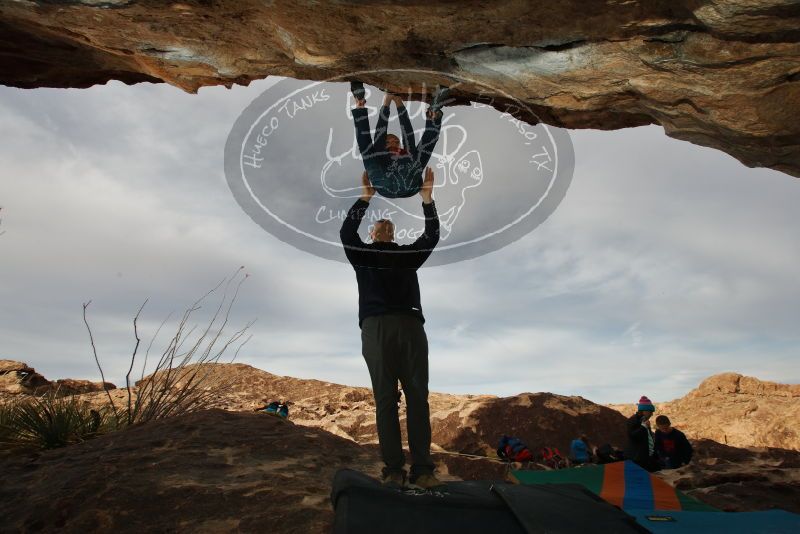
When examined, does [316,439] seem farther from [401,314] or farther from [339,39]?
[339,39]

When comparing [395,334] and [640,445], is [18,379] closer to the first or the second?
[395,334]

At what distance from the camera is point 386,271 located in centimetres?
382

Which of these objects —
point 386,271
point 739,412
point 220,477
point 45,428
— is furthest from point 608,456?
point 45,428

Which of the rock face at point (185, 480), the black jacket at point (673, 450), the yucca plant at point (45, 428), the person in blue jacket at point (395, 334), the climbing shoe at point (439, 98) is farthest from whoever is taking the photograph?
the black jacket at point (673, 450)

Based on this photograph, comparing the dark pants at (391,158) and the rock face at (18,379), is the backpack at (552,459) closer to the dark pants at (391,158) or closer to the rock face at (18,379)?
the dark pants at (391,158)

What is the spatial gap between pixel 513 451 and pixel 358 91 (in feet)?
16.5

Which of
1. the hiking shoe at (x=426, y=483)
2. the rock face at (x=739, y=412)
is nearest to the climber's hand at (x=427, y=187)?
the hiking shoe at (x=426, y=483)

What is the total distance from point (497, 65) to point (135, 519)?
4.08m

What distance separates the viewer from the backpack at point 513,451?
21.8 ft

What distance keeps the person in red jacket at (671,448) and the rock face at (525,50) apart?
11.8 ft

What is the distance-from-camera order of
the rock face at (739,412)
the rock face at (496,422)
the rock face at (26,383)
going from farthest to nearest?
Result: the rock face at (26,383)
the rock face at (739,412)
the rock face at (496,422)

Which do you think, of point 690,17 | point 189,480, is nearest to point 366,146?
point 690,17

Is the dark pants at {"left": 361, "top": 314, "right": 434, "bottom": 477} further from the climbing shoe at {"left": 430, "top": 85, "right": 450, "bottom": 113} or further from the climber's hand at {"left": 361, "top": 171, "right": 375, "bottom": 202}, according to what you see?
the climbing shoe at {"left": 430, "top": 85, "right": 450, "bottom": 113}

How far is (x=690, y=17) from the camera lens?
3283 mm
